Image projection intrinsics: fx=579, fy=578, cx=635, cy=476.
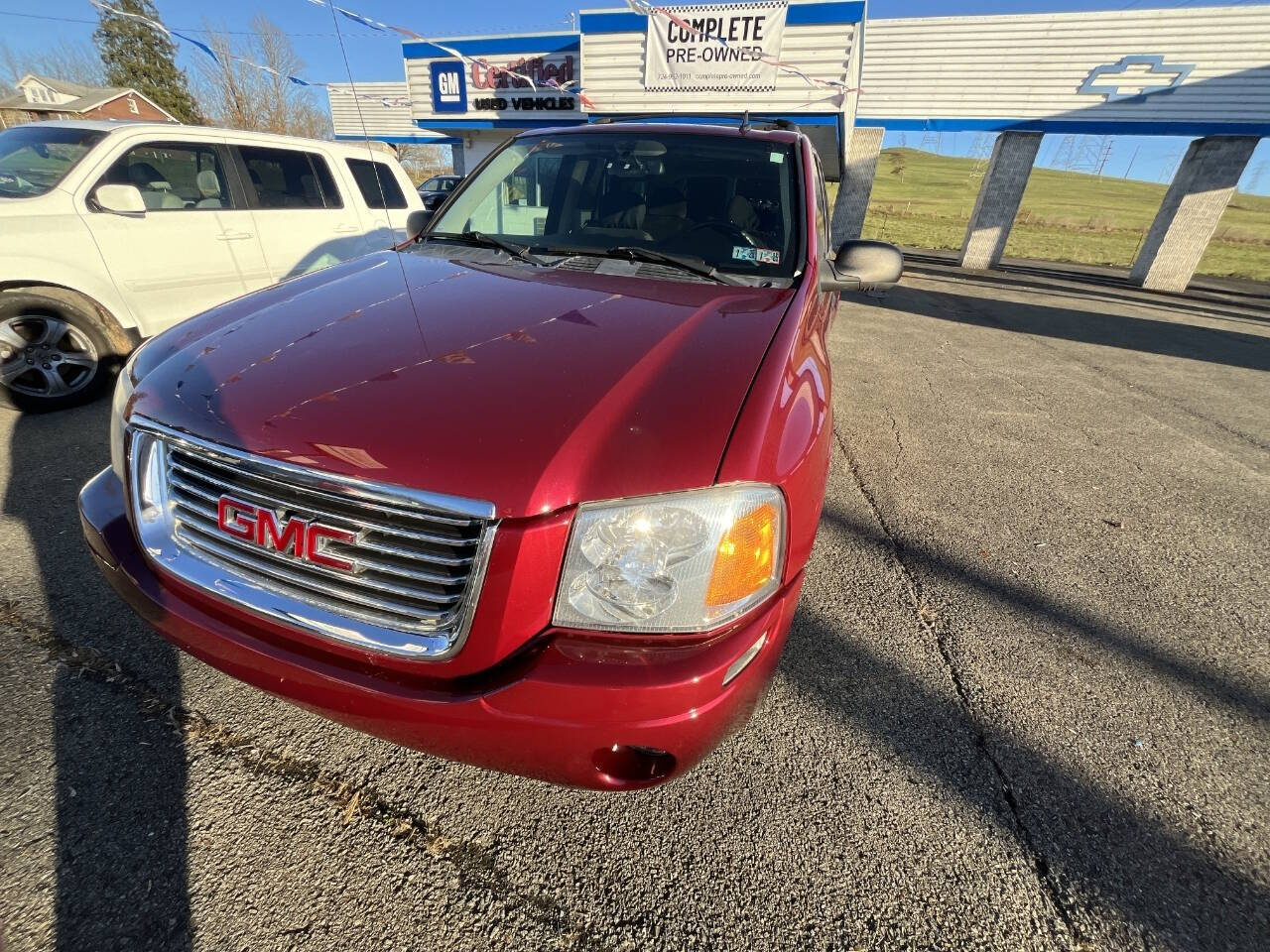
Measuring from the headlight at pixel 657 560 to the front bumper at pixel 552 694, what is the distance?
0.06m

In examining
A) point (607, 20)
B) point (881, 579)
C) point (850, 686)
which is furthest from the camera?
point (607, 20)

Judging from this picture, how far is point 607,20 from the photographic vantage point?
12.5 m

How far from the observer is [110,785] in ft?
5.06

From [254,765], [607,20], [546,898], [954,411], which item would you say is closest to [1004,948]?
[546,898]

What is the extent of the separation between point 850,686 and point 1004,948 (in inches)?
30.9

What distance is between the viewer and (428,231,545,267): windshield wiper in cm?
232

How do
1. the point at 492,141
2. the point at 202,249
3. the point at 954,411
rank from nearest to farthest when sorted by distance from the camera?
the point at 202,249 → the point at 954,411 → the point at 492,141

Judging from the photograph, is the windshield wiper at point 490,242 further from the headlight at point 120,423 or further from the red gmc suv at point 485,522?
the headlight at point 120,423

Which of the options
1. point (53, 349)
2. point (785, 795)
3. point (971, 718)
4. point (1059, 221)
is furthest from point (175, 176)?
point (1059, 221)

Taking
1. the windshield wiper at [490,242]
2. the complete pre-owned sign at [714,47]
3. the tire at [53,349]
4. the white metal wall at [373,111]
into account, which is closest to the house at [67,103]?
the white metal wall at [373,111]

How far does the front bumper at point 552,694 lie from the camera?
1.13 m

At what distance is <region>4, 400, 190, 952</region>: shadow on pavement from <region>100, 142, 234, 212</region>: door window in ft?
9.91

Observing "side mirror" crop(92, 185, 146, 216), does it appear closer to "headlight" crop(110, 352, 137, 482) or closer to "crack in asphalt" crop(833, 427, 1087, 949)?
"headlight" crop(110, 352, 137, 482)

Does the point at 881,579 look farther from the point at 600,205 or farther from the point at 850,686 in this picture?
the point at 600,205
